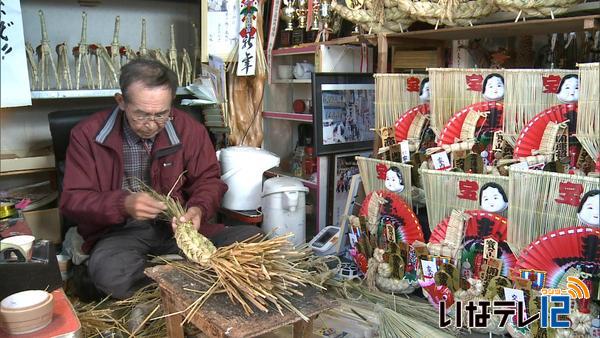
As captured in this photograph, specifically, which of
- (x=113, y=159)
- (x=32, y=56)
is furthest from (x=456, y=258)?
(x=32, y=56)

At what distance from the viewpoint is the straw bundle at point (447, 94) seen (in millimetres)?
2152

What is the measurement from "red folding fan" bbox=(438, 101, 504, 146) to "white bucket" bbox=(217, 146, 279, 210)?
44.1 inches

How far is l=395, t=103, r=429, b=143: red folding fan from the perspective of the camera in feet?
7.87

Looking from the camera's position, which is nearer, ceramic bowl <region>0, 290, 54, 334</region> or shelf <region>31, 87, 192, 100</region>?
ceramic bowl <region>0, 290, 54, 334</region>

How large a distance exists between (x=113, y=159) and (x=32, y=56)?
1.17 metres

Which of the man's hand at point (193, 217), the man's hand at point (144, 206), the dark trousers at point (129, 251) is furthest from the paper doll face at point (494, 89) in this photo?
the man's hand at point (144, 206)

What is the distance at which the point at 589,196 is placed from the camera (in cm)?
169

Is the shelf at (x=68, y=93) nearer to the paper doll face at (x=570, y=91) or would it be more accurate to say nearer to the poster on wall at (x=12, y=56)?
the poster on wall at (x=12, y=56)

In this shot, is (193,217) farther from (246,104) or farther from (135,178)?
(246,104)

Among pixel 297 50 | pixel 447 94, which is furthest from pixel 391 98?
pixel 297 50

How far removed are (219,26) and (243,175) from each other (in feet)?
3.44

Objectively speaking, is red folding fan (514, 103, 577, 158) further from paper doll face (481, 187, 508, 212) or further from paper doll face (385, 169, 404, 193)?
paper doll face (385, 169, 404, 193)

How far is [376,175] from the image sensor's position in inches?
96.7

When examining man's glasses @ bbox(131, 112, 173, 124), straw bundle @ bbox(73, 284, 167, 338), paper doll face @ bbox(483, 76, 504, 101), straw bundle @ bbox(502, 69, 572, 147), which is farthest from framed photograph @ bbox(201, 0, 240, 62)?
straw bundle @ bbox(502, 69, 572, 147)
